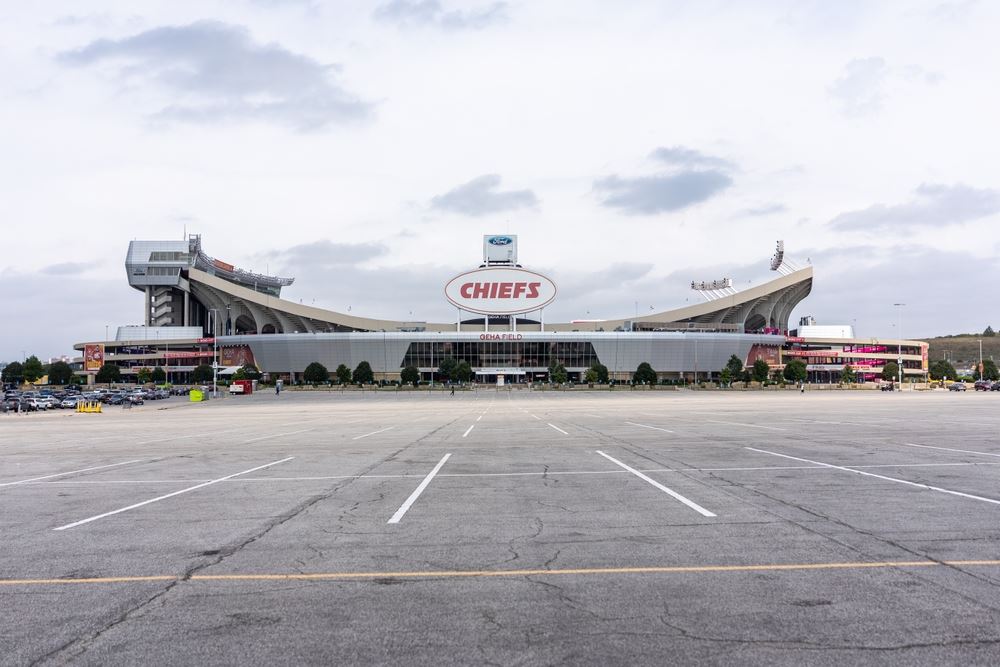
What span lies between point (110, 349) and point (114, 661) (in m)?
166

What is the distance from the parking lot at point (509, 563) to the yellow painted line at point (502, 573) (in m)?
0.03

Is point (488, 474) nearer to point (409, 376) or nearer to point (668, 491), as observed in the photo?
point (668, 491)

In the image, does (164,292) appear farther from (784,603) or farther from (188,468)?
(784,603)

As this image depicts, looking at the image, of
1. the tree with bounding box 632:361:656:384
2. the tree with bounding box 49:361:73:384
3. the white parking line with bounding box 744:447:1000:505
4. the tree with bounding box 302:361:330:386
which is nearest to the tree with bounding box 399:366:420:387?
the tree with bounding box 302:361:330:386

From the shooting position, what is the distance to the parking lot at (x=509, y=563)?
4.80 m

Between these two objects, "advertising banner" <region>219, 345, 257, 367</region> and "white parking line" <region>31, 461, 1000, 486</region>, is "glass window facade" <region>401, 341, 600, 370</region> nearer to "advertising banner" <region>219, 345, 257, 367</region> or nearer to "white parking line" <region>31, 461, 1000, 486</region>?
"advertising banner" <region>219, 345, 257, 367</region>

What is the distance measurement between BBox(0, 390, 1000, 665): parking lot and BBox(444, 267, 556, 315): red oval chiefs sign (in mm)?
107925

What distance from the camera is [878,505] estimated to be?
9.51m

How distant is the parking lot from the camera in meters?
4.80

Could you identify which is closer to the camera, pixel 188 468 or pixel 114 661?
pixel 114 661

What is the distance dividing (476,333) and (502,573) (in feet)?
404

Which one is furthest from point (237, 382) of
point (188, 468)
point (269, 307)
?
point (188, 468)

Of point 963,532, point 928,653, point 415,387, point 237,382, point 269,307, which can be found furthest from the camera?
point 269,307

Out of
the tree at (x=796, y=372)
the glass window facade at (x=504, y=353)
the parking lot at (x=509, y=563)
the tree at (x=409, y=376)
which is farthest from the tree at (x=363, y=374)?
the parking lot at (x=509, y=563)
